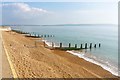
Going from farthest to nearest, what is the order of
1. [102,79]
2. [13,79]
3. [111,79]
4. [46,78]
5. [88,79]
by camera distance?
[111,79]
[102,79]
[88,79]
[46,78]
[13,79]

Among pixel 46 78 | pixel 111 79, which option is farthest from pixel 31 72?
pixel 111 79

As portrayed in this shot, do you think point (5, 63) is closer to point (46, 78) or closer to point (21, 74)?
point (21, 74)

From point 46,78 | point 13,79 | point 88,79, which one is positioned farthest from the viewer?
point 88,79

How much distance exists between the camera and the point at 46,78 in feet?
40.8

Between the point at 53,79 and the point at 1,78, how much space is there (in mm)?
3956

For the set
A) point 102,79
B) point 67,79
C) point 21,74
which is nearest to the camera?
point 21,74

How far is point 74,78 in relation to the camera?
14.6 meters

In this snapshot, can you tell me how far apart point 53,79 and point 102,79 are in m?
6.10

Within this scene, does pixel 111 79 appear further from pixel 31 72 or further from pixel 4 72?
pixel 4 72

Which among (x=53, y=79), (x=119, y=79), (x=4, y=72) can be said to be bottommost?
(x=119, y=79)

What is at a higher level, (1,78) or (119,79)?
(1,78)

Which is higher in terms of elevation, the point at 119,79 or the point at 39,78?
the point at 39,78

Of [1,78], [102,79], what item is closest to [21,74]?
[1,78]

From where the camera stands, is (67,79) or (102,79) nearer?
(67,79)
